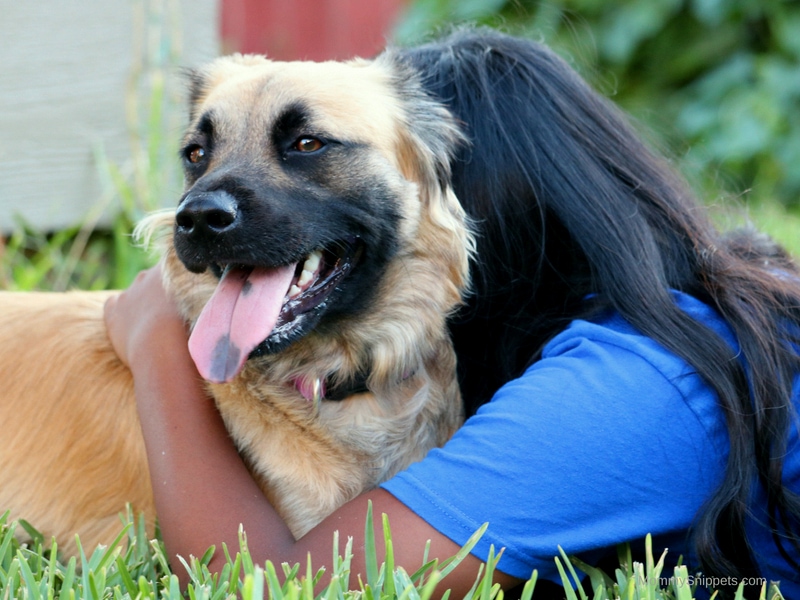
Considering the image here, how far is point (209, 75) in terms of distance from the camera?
2.40 m

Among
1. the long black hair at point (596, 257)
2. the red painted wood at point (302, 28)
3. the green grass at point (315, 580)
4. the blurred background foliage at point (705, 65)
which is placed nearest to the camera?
the green grass at point (315, 580)

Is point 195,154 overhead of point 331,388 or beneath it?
overhead

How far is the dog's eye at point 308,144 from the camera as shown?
2082 mm

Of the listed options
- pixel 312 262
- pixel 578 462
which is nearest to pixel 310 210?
pixel 312 262

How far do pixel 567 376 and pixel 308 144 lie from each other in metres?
0.81

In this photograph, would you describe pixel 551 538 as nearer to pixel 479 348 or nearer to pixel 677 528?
pixel 677 528

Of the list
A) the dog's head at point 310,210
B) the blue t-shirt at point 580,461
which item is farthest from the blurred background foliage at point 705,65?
the blue t-shirt at point 580,461

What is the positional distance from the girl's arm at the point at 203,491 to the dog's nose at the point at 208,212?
0.34 m

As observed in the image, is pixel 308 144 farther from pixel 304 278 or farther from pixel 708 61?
pixel 708 61

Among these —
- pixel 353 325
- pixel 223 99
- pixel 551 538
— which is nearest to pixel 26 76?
pixel 223 99

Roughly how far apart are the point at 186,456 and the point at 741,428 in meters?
1.15

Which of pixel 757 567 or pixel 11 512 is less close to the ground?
pixel 757 567

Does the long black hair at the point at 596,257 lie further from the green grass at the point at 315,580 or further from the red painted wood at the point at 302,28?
the red painted wood at the point at 302,28

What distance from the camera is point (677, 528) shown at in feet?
6.07
